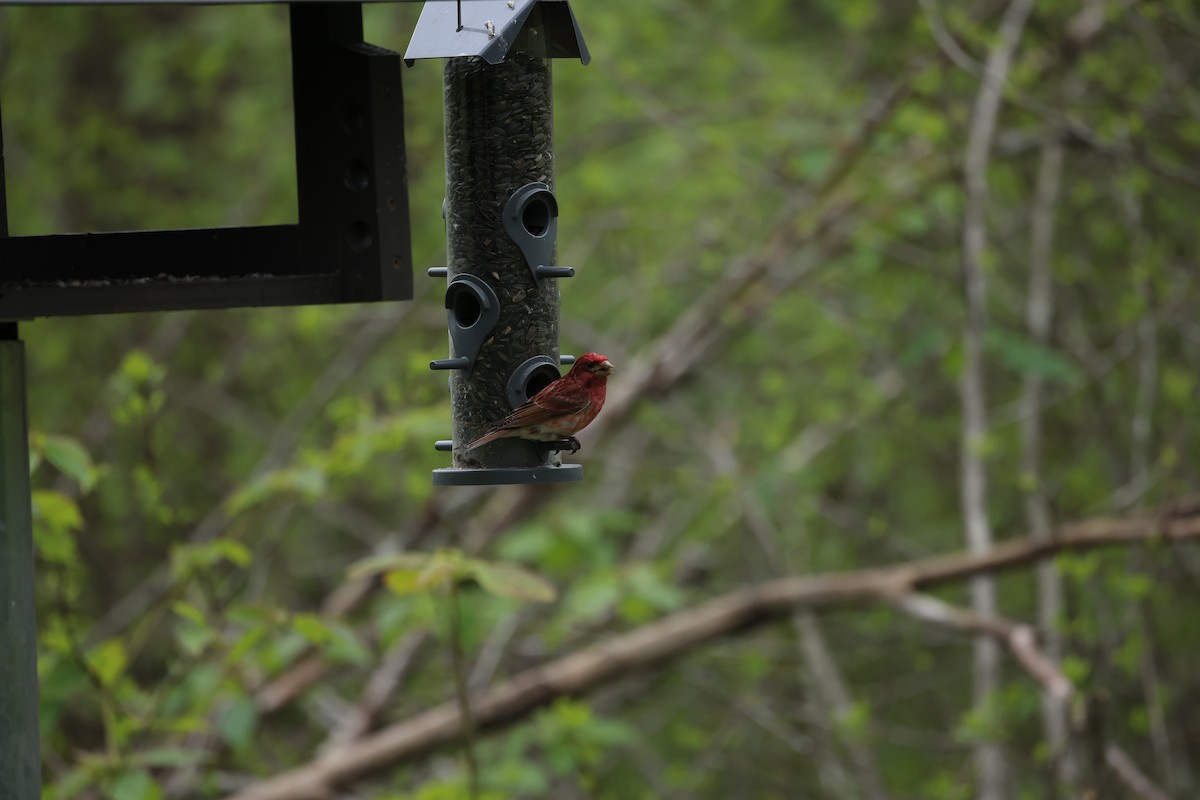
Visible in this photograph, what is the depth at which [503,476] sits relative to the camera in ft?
10.9

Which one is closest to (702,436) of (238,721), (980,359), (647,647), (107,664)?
(647,647)

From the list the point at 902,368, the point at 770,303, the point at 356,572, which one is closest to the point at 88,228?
the point at 770,303

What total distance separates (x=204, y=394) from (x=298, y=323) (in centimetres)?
175

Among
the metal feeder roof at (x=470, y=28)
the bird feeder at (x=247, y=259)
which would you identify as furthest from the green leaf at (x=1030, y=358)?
the bird feeder at (x=247, y=259)

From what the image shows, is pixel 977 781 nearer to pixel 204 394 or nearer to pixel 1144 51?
pixel 1144 51

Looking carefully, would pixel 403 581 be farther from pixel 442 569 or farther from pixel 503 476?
pixel 503 476

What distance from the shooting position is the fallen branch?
18.0ft

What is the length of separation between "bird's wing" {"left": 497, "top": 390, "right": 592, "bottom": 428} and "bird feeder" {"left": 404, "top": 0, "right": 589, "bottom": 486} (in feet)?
0.56

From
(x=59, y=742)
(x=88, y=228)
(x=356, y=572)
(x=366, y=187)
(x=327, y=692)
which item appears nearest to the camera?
(x=366, y=187)

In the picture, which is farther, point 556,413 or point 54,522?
point 54,522

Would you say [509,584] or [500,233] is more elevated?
[500,233]

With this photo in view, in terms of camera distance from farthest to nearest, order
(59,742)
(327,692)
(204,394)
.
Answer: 1. (204,394)
2. (327,692)
3. (59,742)

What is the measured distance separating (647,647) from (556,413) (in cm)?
278

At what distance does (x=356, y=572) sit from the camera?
3879mm
